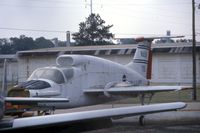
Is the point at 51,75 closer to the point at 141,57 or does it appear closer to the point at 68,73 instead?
the point at 68,73

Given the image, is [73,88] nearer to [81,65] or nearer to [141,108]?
[81,65]

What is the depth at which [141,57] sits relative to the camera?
20.6 metres

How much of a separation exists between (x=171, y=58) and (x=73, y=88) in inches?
1271

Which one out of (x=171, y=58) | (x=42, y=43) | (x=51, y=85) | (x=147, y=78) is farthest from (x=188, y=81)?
(x=42, y=43)

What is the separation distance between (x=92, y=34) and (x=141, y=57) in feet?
212

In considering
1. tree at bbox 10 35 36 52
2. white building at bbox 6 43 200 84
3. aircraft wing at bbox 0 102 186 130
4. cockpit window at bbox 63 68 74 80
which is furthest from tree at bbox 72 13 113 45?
aircraft wing at bbox 0 102 186 130

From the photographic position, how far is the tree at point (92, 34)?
8400 cm

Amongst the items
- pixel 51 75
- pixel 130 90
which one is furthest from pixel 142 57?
pixel 51 75

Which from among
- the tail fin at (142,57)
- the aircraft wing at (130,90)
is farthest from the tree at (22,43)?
the aircraft wing at (130,90)

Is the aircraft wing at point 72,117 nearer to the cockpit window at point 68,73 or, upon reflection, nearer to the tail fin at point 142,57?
the cockpit window at point 68,73

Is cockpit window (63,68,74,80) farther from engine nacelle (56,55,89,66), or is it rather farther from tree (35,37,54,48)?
tree (35,37,54,48)

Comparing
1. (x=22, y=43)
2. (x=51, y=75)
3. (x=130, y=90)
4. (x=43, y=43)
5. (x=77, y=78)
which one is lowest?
(x=130, y=90)

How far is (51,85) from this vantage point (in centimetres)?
1491

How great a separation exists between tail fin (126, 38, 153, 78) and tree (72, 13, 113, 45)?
62.2 meters
